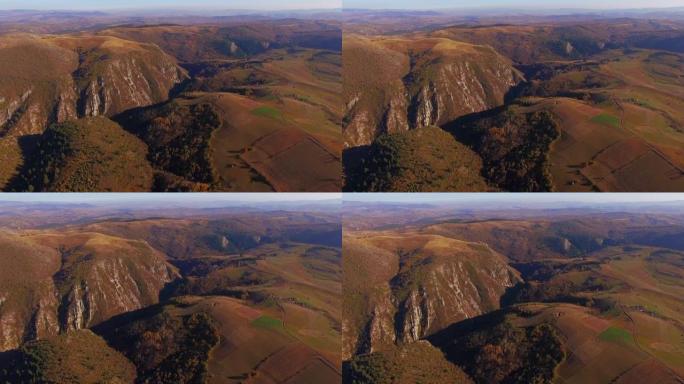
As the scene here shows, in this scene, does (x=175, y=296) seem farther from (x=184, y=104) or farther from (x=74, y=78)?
(x=74, y=78)

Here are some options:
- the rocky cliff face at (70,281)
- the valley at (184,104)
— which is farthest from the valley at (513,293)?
the rocky cliff face at (70,281)

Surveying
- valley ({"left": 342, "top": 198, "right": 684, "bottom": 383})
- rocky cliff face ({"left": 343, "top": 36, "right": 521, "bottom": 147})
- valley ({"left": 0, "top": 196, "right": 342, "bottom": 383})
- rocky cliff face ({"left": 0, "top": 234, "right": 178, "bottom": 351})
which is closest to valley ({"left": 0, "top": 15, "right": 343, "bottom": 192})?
rocky cliff face ({"left": 343, "top": 36, "right": 521, "bottom": 147})

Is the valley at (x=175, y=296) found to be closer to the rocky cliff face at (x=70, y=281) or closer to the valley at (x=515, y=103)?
the rocky cliff face at (x=70, y=281)

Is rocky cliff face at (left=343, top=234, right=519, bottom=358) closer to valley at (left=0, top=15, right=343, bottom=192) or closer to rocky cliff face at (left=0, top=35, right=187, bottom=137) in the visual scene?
valley at (left=0, top=15, right=343, bottom=192)

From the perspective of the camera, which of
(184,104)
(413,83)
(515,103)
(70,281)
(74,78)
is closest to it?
(515,103)

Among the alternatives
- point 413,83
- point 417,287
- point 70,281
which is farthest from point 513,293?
point 70,281

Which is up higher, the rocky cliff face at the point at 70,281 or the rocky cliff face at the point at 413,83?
the rocky cliff face at the point at 413,83
